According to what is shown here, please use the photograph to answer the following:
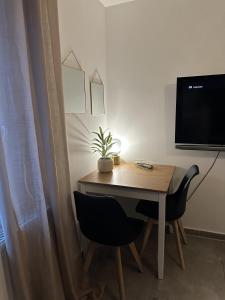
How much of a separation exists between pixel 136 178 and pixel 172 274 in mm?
867

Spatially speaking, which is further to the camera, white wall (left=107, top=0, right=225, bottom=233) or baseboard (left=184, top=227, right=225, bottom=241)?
baseboard (left=184, top=227, right=225, bottom=241)

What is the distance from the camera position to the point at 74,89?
1.82 meters

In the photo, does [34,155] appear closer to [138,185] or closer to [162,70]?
[138,185]

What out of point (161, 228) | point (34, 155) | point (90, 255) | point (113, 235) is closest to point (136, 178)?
point (161, 228)

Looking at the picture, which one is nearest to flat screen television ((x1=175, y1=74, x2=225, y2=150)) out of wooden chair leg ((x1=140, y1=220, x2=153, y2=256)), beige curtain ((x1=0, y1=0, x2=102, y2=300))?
wooden chair leg ((x1=140, y1=220, x2=153, y2=256))

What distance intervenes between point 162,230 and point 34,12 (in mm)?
1701

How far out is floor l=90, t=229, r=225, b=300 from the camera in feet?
5.38

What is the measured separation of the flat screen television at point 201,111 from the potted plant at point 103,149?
2.39 ft

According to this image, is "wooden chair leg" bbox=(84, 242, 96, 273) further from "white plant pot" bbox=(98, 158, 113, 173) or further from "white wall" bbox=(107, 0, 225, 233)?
"white wall" bbox=(107, 0, 225, 233)

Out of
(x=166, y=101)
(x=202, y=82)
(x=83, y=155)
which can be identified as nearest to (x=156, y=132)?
(x=166, y=101)

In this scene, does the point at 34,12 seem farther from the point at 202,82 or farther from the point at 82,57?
the point at 202,82

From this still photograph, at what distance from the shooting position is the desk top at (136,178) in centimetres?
175

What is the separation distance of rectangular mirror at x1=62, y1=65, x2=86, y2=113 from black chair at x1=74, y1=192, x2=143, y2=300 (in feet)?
2.43

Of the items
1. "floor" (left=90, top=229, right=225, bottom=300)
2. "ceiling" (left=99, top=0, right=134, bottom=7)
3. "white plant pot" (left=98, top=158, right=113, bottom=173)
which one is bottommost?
"floor" (left=90, top=229, right=225, bottom=300)
